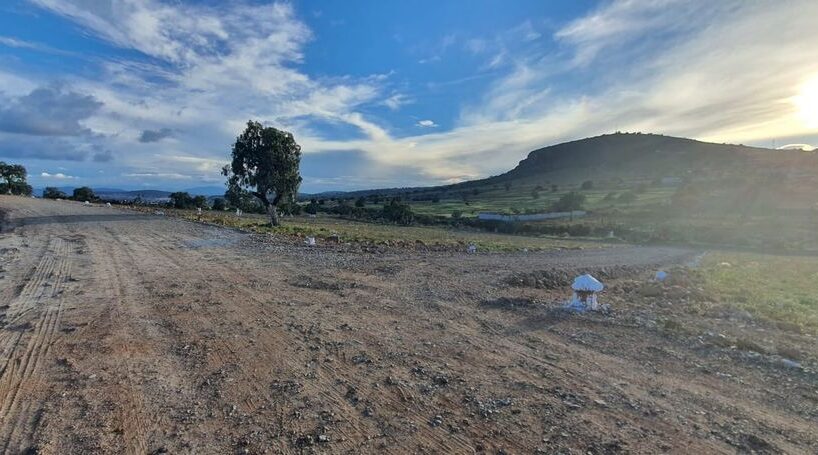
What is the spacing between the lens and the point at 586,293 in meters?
10.2

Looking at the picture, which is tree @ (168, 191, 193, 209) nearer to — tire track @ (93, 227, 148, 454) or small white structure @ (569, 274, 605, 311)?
tire track @ (93, 227, 148, 454)

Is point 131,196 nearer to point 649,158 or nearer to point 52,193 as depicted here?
point 52,193

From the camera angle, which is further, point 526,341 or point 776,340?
point 776,340

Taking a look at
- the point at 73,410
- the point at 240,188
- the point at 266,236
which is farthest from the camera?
the point at 240,188

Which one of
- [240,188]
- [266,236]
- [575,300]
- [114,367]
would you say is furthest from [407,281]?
[240,188]

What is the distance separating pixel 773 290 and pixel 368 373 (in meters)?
16.6

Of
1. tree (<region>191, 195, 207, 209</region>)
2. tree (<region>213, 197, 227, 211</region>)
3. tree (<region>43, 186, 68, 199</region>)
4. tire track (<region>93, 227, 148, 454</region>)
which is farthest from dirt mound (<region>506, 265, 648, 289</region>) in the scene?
tree (<region>43, 186, 68, 199</region>)

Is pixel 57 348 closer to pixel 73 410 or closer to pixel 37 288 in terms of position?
pixel 73 410

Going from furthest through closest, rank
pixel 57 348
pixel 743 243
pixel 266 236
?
1. pixel 743 243
2. pixel 266 236
3. pixel 57 348

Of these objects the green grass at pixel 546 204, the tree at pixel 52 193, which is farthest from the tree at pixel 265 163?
the tree at pixel 52 193

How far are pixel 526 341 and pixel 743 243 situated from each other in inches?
1781

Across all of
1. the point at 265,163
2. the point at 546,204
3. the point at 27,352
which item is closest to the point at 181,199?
the point at 265,163

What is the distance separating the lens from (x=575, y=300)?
10.3 meters

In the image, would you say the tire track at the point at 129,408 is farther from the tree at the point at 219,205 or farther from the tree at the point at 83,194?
the tree at the point at 83,194
